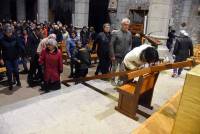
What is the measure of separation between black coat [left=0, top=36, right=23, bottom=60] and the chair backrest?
4.23m

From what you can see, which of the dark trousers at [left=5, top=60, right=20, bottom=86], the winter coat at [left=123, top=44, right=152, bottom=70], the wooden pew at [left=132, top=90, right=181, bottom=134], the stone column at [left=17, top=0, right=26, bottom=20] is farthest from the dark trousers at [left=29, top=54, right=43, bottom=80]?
the stone column at [left=17, top=0, right=26, bottom=20]

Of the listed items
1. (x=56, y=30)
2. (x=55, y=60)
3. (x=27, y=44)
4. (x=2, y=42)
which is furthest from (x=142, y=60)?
(x=56, y=30)

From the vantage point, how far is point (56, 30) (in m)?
12.4

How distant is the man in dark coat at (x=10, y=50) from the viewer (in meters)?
6.45

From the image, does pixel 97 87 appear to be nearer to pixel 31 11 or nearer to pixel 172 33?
pixel 172 33

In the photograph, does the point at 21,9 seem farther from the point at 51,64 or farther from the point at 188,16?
the point at 51,64

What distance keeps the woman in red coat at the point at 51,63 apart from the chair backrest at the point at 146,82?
8.96 feet

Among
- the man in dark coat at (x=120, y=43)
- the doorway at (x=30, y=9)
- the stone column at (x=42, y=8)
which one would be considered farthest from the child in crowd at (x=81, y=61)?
the doorway at (x=30, y=9)

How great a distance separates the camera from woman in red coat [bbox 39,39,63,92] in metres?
5.88

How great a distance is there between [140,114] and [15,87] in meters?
4.47

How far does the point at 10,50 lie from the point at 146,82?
429 centimetres

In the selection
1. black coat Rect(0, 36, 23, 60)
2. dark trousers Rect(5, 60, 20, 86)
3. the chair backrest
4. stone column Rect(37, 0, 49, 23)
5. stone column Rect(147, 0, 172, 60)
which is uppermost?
stone column Rect(37, 0, 49, 23)

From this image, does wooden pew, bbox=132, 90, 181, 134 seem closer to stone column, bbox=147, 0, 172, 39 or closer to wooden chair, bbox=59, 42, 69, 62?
stone column, bbox=147, 0, 172, 39

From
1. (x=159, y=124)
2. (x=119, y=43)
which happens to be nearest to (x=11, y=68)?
(x=119, y=43)
